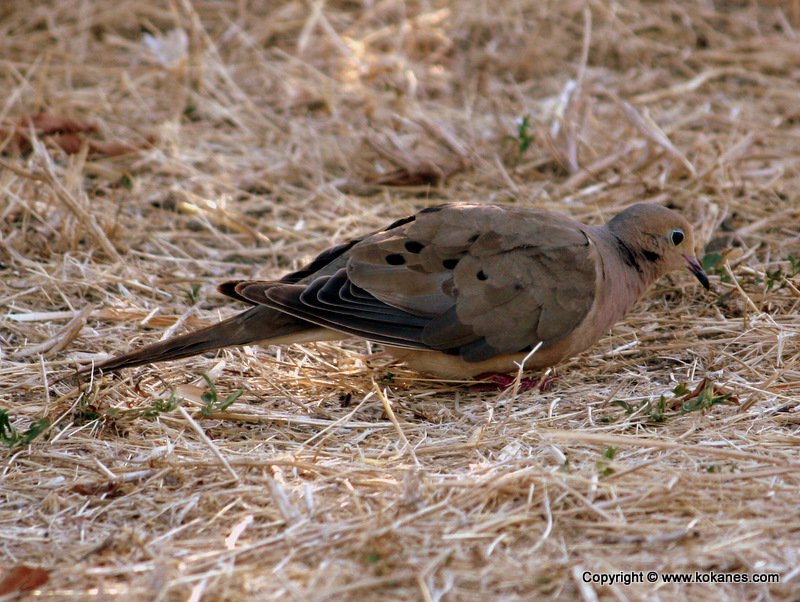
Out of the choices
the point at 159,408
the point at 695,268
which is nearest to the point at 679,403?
the point at 695,268

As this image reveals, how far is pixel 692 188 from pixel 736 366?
1706mm

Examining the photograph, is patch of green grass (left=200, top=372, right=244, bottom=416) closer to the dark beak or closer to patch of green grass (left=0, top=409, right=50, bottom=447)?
patch of green grass (left=0, top=409, right=50, bottom=447)

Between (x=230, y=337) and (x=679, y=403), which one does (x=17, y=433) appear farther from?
(x=679, y=403)

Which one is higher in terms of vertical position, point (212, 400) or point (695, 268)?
point (695, 268)

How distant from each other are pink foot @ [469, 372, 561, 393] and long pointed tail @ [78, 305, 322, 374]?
0.67m

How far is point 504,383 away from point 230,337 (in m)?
1.18

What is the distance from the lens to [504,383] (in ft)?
11.8

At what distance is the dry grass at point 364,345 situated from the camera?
2338 mm

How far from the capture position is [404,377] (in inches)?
144

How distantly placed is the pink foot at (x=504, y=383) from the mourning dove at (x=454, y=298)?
3.0 inches

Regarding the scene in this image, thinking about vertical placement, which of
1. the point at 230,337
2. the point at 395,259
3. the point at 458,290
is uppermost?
the point at 395,259

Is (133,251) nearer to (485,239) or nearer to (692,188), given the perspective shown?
(485,239)

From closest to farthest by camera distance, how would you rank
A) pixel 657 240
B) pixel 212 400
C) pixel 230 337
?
pixel 212 400, pixel 230 337, pixel 657 240

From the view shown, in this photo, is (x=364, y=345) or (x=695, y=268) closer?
(x=695, y=268)
